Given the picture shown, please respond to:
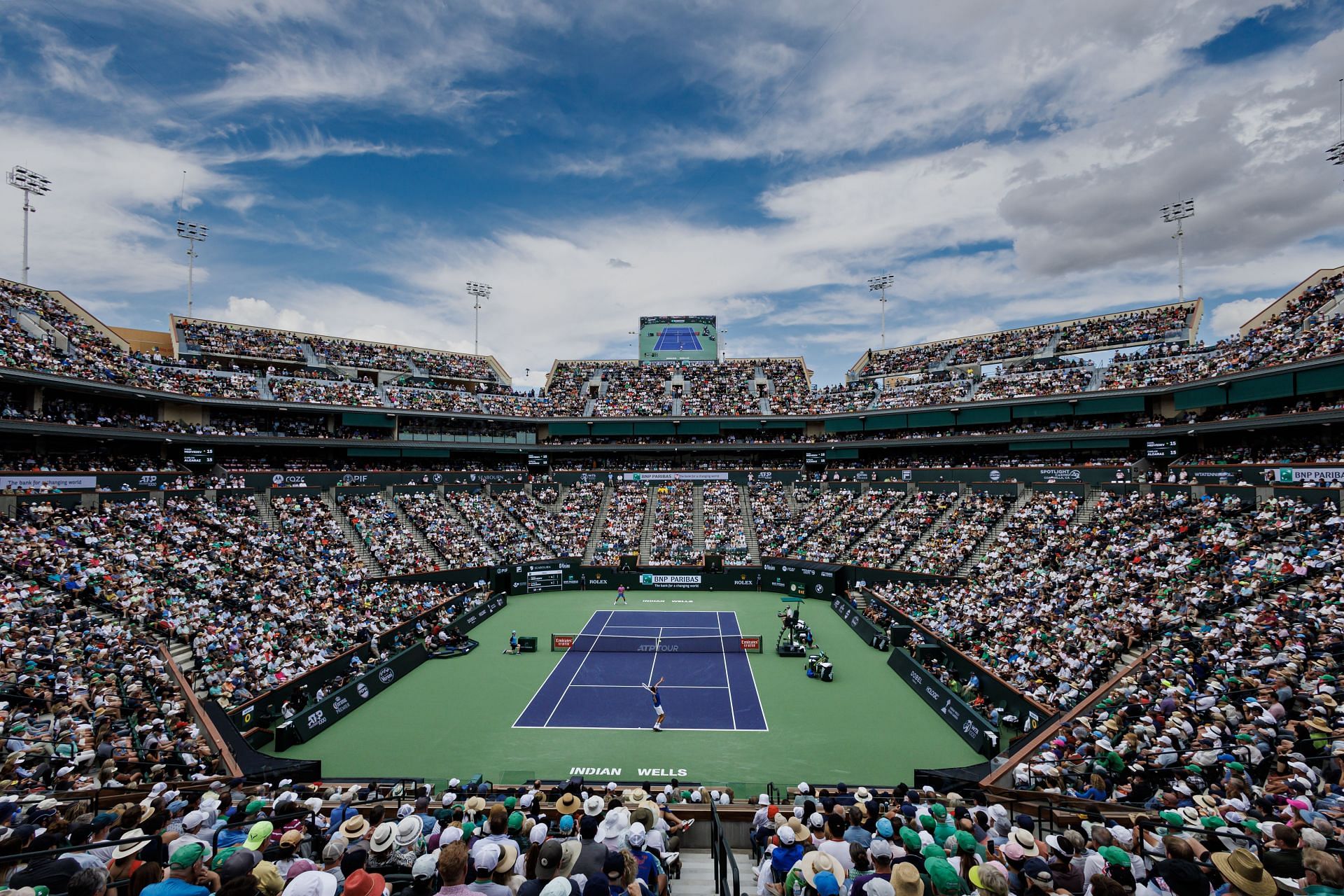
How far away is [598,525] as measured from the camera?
162 ft

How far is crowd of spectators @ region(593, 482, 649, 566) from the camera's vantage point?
44.9m

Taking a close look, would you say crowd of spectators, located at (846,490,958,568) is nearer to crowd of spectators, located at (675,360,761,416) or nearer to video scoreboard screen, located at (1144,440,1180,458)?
video scoreboard screen, located at (1144,440,1180,458)

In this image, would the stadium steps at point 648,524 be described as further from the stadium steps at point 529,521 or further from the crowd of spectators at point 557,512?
the stadium steps at point 529,521

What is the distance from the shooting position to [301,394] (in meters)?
45.4

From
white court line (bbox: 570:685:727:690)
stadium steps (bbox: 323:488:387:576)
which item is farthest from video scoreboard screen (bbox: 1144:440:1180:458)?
stadium steps (bbox: 323:488:387:576)

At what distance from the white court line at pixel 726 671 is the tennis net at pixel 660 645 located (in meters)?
0.20

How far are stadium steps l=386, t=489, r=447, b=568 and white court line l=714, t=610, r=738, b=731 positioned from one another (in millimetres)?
17649

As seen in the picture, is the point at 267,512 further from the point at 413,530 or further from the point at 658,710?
the point at 658,710

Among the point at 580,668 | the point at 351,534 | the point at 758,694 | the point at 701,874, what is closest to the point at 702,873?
the point at 701,874

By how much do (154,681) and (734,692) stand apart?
57.2 feet

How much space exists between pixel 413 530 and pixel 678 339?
37.6 meters

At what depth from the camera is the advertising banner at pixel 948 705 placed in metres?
16.8

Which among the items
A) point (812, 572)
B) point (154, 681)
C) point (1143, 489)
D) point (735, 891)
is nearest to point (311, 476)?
point (154, 681)

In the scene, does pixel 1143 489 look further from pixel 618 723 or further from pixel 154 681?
pixel 154 681
